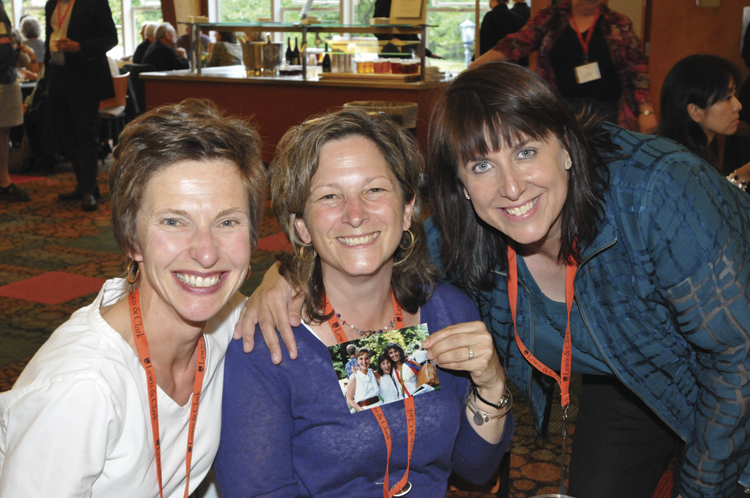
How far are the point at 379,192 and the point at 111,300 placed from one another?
62 cm

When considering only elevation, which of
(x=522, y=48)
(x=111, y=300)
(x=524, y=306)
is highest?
(x=522, y=48)

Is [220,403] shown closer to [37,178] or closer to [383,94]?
[383,94]

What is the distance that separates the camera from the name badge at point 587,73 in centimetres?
383

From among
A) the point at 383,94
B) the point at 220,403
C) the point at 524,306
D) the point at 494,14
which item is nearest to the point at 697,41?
the point at 494,14

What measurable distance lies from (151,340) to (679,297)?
3.63ft

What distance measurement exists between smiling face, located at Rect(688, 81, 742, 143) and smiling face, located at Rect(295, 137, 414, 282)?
2.09m

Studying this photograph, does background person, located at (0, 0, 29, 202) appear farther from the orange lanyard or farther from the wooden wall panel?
the wooden wall panel

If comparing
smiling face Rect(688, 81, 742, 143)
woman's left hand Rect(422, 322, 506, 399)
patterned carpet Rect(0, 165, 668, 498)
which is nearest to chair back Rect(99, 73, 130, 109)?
patterned carpet Rect(0, 165, 668, 498)

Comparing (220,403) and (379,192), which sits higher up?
(379,192)

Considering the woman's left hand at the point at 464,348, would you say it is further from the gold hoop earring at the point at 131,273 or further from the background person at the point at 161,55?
the background person at the point at 161,55

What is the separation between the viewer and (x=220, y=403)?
58.0 inches

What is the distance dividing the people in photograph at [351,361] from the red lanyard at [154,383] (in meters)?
0.30

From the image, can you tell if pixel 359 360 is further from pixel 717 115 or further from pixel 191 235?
pixel 717 115

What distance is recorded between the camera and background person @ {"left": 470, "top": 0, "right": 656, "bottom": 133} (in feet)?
12.5
